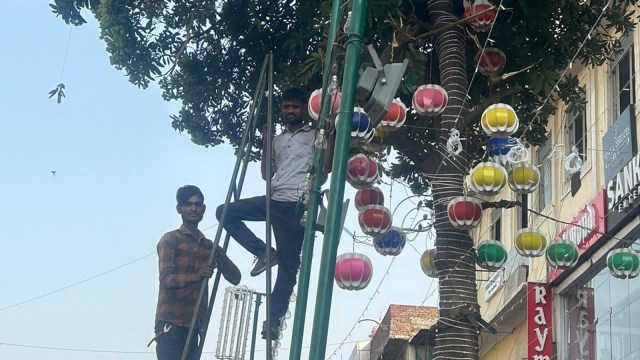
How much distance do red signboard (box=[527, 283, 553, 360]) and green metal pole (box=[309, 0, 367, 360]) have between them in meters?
11.9

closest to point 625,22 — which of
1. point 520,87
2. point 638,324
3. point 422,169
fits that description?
point 520,87

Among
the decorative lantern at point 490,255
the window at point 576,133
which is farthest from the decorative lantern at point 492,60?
the window at point 576,133

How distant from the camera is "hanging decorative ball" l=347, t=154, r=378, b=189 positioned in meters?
8.88

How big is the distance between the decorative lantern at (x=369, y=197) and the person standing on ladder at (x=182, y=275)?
9.23 feet

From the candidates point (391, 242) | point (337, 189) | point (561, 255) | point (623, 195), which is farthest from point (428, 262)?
point (623, 195)

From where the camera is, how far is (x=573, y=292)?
1655 centimetres

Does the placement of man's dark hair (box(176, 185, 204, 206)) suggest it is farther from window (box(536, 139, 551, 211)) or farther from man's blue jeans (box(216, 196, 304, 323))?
window (box(536, 139, 551, 211))

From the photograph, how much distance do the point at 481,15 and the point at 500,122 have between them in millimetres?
1121

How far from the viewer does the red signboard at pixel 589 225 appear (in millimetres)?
14938

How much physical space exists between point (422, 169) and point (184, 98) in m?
2.66

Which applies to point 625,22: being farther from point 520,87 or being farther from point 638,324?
point 638,324

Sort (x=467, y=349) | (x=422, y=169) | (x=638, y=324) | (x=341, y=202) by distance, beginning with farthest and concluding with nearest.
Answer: (x=638, y=324) < (x=422, y=169) < (x=467, y=349) < (x=341, y=202)

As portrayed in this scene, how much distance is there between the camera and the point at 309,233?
5.55m

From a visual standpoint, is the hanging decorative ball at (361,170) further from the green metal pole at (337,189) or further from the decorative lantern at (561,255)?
the green metal pole at (337,189)
